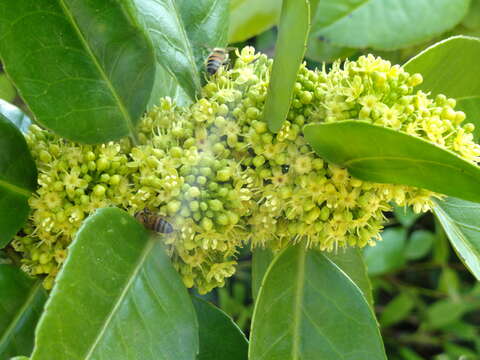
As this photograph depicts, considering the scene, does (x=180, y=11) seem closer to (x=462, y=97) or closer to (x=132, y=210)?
(x=132, y=210)

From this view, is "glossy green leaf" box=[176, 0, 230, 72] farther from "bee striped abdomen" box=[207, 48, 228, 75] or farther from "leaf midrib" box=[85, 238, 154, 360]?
"leaf midrib" box=[85, 238, 154, 360]

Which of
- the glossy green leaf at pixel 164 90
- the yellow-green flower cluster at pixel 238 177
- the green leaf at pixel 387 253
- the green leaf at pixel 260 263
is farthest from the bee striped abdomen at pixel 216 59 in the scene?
the green leaf at pixel 387 253

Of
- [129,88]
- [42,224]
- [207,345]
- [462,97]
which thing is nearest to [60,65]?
[129,88]

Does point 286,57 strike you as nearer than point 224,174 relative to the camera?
Yes

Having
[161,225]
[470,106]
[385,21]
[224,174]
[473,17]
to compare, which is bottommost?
[161,225]

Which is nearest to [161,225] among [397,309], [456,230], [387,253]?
[456,230]

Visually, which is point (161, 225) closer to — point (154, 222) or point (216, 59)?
point (154, 222)
